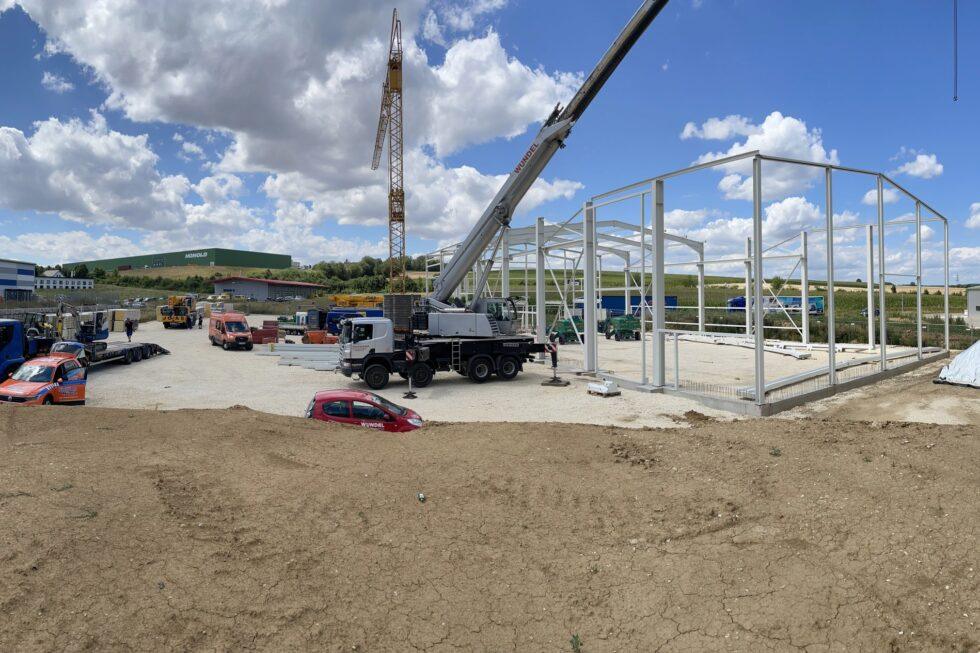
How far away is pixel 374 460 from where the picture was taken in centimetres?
825

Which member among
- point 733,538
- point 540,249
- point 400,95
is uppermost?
point 400,95

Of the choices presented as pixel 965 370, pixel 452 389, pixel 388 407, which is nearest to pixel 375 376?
pixel 452 389

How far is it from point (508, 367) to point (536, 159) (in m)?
7.42

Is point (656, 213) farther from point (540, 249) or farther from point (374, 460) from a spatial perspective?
point (374, 460)

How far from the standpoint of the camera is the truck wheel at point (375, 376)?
62.6ft

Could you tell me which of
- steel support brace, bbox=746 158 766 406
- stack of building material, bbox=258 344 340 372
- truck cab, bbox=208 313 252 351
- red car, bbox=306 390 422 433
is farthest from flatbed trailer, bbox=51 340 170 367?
steel support brace, bbox=746 158 766 406

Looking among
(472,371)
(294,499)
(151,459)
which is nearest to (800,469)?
(294,499)

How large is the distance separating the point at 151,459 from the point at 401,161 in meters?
52.7

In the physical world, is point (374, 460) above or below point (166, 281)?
below

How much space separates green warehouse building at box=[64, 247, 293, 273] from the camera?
119 m

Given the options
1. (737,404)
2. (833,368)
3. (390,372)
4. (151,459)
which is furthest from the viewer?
(390,372)

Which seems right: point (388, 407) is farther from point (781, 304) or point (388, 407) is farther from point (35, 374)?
point (781, 304)

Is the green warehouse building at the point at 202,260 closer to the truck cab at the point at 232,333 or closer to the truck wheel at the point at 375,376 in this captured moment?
the truck cab at the point at 232,333

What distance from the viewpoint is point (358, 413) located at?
11133 millimetres
